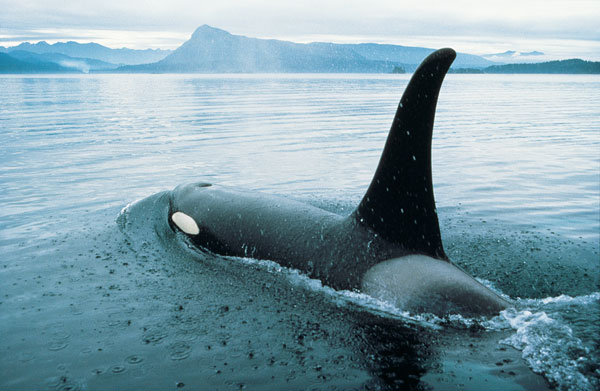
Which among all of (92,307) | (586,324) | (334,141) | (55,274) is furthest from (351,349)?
(334,141)

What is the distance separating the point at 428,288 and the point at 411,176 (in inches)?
49.5

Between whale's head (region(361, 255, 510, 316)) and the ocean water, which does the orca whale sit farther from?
the ocean water

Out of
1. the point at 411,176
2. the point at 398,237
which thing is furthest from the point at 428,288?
the point at 411,176

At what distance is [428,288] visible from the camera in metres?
5.71

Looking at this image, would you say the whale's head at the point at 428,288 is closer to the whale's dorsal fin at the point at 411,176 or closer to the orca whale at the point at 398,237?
the orca whale at the point at 398,237

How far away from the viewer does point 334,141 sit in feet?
72.9

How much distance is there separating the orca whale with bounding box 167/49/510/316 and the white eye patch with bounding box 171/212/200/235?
168cm

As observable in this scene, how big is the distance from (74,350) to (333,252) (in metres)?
3.11

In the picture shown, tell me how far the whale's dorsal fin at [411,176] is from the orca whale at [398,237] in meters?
0.01

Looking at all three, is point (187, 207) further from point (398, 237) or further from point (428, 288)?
point (428, 288)

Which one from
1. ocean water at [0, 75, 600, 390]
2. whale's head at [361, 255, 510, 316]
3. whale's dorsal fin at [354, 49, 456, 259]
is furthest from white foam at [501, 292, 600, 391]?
whale's dorsal fin at [354, 49, 456, 259]

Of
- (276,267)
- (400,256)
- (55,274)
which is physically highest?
(400,256)

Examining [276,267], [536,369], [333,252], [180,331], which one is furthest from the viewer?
[276,267]

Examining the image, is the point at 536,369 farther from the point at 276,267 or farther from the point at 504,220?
the point at 504,220
